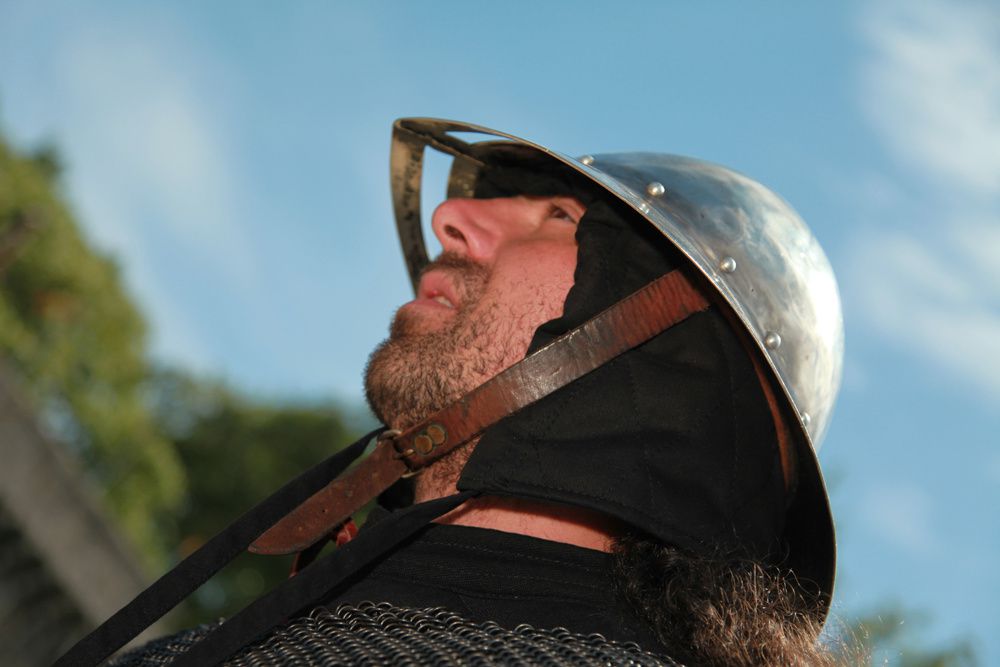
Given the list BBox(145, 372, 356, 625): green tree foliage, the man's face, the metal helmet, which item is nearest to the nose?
the man's face

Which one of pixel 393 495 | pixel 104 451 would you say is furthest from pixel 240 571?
pixel 393 495

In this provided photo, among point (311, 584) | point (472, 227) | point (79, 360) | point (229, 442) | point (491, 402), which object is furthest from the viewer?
point (229, 442)

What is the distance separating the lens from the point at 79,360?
28.1 m

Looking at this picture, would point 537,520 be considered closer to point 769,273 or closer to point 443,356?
point 443,356

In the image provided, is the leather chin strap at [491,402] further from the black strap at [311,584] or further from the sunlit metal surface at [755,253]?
the black strap at [311,584]

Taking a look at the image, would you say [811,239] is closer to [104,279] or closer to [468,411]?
[468,411]

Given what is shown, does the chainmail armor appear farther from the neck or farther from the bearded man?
the neck

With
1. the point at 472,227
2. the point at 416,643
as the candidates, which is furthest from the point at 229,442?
the point at 416,643

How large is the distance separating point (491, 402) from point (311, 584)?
0.66 meters

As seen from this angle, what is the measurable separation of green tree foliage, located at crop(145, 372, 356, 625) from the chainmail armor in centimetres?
2879

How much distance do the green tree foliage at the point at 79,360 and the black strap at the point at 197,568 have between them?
77.8ft

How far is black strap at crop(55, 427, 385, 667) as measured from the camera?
2.82 m

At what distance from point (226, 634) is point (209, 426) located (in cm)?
3357

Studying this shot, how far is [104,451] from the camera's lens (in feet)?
89.4
